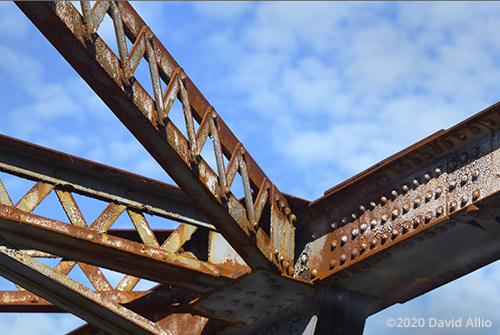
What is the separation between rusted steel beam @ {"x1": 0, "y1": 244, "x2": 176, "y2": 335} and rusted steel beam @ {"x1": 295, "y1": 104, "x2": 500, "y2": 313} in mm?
1835

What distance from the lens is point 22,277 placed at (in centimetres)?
811

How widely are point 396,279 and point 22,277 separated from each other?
12.0ft

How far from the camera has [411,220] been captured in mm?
8219

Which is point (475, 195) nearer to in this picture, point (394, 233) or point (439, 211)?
point (439, 211)

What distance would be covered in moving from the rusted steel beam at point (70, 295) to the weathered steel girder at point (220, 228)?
0.05 feet

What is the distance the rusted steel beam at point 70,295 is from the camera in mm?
7910

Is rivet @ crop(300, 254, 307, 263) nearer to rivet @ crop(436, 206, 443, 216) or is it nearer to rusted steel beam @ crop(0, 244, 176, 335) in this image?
rusted steel beam @ crop(0, 244, 176, 335)

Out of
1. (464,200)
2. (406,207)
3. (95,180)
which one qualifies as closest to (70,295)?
(95,180)

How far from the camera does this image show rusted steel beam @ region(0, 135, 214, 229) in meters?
8.24

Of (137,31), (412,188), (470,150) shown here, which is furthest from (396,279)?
(137,31)

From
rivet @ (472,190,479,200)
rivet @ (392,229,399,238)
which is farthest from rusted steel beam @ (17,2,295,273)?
rivet @ (472,190,479,200)

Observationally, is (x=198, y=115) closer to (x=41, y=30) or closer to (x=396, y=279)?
(x=41, y=30)

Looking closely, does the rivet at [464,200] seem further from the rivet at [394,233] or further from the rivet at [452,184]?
the rivet at [394,233]

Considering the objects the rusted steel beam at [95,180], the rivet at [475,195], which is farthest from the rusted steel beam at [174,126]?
the rivet at [475,195]
